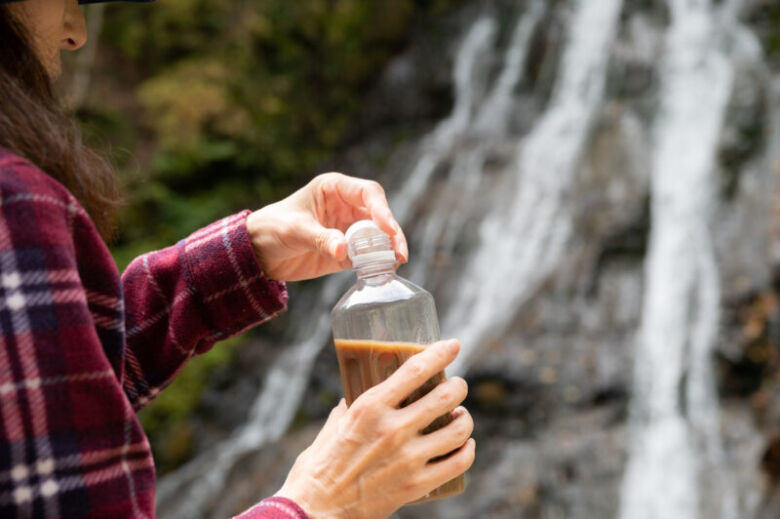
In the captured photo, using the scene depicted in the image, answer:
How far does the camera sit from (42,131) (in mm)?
911

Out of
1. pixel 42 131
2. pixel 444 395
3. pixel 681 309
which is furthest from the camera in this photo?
pixel 681 309

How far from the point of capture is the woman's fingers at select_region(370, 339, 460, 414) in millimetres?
989

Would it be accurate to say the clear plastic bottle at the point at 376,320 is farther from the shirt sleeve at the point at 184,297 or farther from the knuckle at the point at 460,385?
the shirt sleeve at the point at 184,297

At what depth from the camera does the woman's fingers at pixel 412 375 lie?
989mm

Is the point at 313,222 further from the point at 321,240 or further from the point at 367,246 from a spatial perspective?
the point at 367,246

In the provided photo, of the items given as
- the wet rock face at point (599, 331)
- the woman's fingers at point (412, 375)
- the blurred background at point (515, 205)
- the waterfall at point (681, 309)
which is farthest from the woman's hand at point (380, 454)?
the waterfall at point (681, 309)

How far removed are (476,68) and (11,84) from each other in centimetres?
801

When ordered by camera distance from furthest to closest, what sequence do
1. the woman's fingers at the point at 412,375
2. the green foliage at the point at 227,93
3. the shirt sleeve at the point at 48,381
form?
1. the green foliage at the point at 227,93
2. the woman's fingers at the point at 412,375
3. the shirt sleeve at the point at 48,381

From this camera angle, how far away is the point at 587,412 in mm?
4750

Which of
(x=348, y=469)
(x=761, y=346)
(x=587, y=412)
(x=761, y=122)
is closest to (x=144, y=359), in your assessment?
(x=348, y=469)

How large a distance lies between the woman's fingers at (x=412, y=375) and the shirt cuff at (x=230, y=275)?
45cm

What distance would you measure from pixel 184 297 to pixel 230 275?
95 millimetres

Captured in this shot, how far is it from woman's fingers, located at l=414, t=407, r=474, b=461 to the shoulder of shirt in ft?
1.74

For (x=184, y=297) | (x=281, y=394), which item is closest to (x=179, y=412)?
(x=281, y=394)
